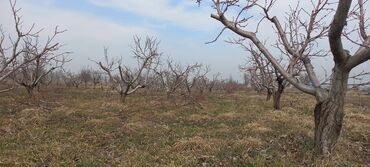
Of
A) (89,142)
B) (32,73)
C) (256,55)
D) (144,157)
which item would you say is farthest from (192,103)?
(144,157)

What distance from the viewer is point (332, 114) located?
7195 mm

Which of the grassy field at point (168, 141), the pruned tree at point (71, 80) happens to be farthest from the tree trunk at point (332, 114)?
the pruned tree at point (71, 80)

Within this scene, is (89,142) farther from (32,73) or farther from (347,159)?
(32,73)

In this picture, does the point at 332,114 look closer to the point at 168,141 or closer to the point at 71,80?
the point at 168,141

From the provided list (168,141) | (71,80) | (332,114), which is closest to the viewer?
(332,114)

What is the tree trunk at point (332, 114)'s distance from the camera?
7148 millimetres

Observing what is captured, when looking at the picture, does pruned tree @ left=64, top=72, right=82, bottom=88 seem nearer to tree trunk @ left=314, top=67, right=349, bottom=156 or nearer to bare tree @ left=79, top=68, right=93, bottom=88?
bare tree @ left=79, top=68, right=93, bottom=88

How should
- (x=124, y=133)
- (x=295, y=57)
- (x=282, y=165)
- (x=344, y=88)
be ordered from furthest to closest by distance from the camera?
(x=124, y=133), (x=295, y=57), (x=344, y=88), (x=282, y=165)

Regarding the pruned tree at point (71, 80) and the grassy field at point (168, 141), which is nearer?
the grassy field at point (168, 141)

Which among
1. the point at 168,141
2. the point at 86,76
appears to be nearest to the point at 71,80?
the point at 86,76

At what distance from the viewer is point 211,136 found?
986cm

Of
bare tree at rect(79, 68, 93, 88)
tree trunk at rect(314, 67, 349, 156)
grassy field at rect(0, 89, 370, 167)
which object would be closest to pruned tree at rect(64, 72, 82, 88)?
bare tree at rect(79, 68, 93, 88)

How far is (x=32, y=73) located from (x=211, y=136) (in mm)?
13238

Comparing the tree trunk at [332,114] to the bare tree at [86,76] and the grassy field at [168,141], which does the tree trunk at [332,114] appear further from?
the bare tree at [86,76]
